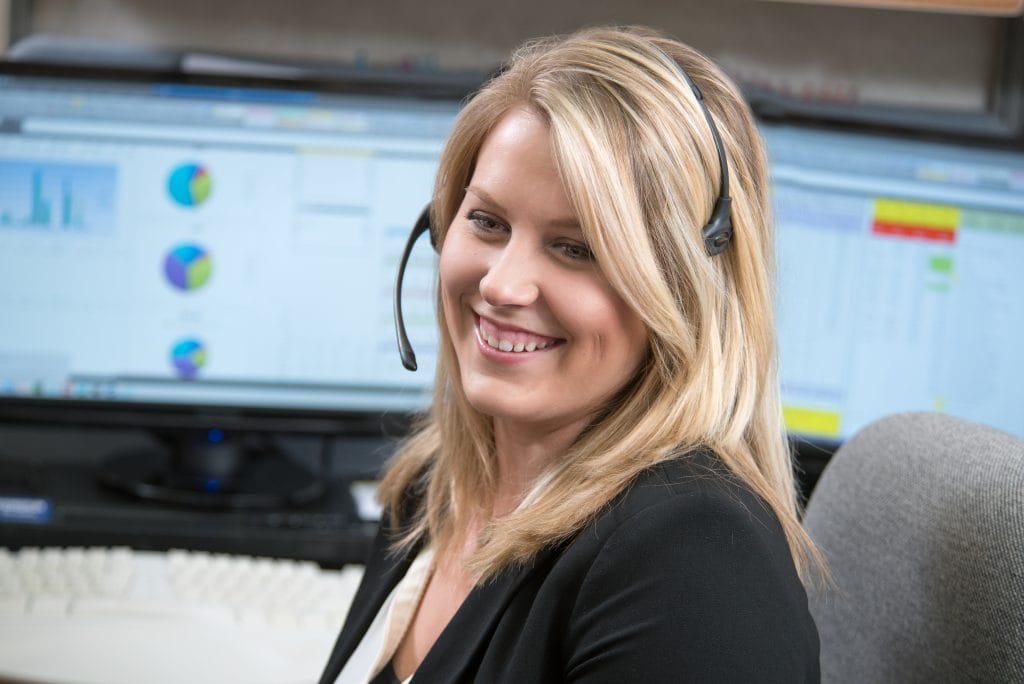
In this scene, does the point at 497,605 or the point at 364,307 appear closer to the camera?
the point at 497,605

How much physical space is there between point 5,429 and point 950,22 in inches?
52.8

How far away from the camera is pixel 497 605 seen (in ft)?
2.55

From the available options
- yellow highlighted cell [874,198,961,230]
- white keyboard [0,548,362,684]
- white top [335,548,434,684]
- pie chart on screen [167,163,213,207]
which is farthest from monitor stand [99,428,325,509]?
yellow highlighted cell [874,198,961,230]

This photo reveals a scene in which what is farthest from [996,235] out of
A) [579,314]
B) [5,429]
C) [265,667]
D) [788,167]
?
[5,429]

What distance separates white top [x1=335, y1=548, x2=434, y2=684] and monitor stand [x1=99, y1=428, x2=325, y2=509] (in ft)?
1.31

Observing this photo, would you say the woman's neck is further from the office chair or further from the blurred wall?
the blurred wall

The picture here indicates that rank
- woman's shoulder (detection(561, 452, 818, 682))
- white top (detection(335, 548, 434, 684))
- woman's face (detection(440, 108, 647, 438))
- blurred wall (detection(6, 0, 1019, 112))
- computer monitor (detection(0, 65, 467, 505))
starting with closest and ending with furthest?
1. woman's shoulder (detection(561, 452, 818, 682))
2. woman's face (detection(440, 108, 647, 438))
3. white top (detection(335, 548, 434, 684))
4. computer monitor (detection(0, 65, 467, 505))
5. blurred wall (detection(6, 0, 1019, 112))

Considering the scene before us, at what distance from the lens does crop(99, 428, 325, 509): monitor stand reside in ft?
4.30

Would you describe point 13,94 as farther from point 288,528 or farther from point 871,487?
point 871,487

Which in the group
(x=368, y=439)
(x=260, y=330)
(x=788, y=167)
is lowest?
(x=368, y=439)

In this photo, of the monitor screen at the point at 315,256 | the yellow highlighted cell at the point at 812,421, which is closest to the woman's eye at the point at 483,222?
the monitor screen at the point at 315,256

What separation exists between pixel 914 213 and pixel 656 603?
0.86 m

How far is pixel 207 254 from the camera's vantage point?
1341 mm

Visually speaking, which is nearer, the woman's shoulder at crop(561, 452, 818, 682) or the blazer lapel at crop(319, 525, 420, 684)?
the woman's shoulder at crop(561, 452, 818, 682)
